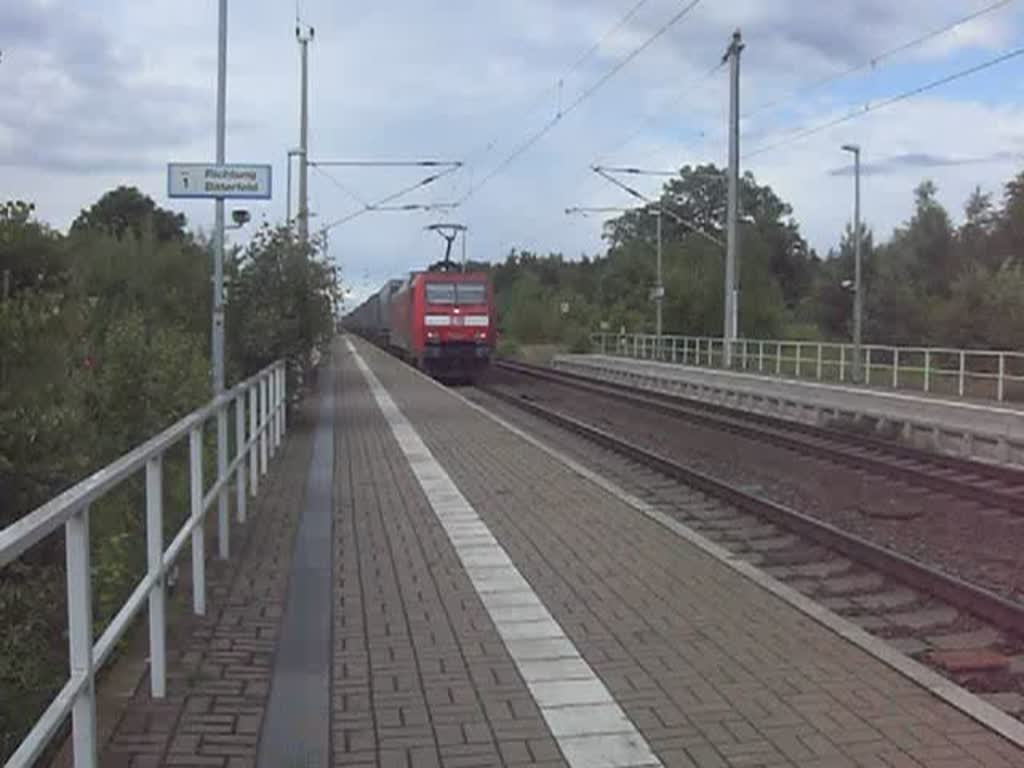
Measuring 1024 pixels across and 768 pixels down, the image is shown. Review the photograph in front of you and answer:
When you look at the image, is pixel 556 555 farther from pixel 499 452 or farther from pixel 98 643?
pixel 499 452

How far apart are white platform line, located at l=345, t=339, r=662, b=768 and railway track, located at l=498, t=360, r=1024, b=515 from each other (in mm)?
5213

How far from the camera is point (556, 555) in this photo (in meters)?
→ 9.59

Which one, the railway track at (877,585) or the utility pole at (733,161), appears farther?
the utility pole at (733,161)

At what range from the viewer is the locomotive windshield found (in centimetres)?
3775

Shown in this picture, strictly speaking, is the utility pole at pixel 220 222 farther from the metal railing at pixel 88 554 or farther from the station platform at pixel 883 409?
the station platform at pixel 883 409

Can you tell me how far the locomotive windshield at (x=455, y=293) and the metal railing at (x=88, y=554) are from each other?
27311mm

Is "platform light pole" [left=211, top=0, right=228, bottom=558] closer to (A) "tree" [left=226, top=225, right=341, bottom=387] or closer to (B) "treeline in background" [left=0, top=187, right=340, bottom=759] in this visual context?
(B) "treeline in background" [left=0, top=187, right=340, bottom=759]

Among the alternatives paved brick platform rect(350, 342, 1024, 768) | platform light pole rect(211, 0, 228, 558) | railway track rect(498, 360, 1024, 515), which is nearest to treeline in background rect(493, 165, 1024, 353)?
railway track rect(498, 360, 1024, 515)

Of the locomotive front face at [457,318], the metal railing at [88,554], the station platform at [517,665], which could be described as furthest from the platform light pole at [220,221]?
the locomotive front face at [457,318]

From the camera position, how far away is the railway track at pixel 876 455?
13.7 meters

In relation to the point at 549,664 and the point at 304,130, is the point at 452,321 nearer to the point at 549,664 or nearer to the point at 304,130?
the point at 304,130

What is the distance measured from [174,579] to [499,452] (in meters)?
9.48

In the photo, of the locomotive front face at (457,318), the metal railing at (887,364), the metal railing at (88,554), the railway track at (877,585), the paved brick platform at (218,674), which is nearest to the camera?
the metal railing at (88,554)

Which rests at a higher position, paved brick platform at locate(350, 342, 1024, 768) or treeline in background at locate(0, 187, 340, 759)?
treeline in background at locate(0, 187, 340, 759)
